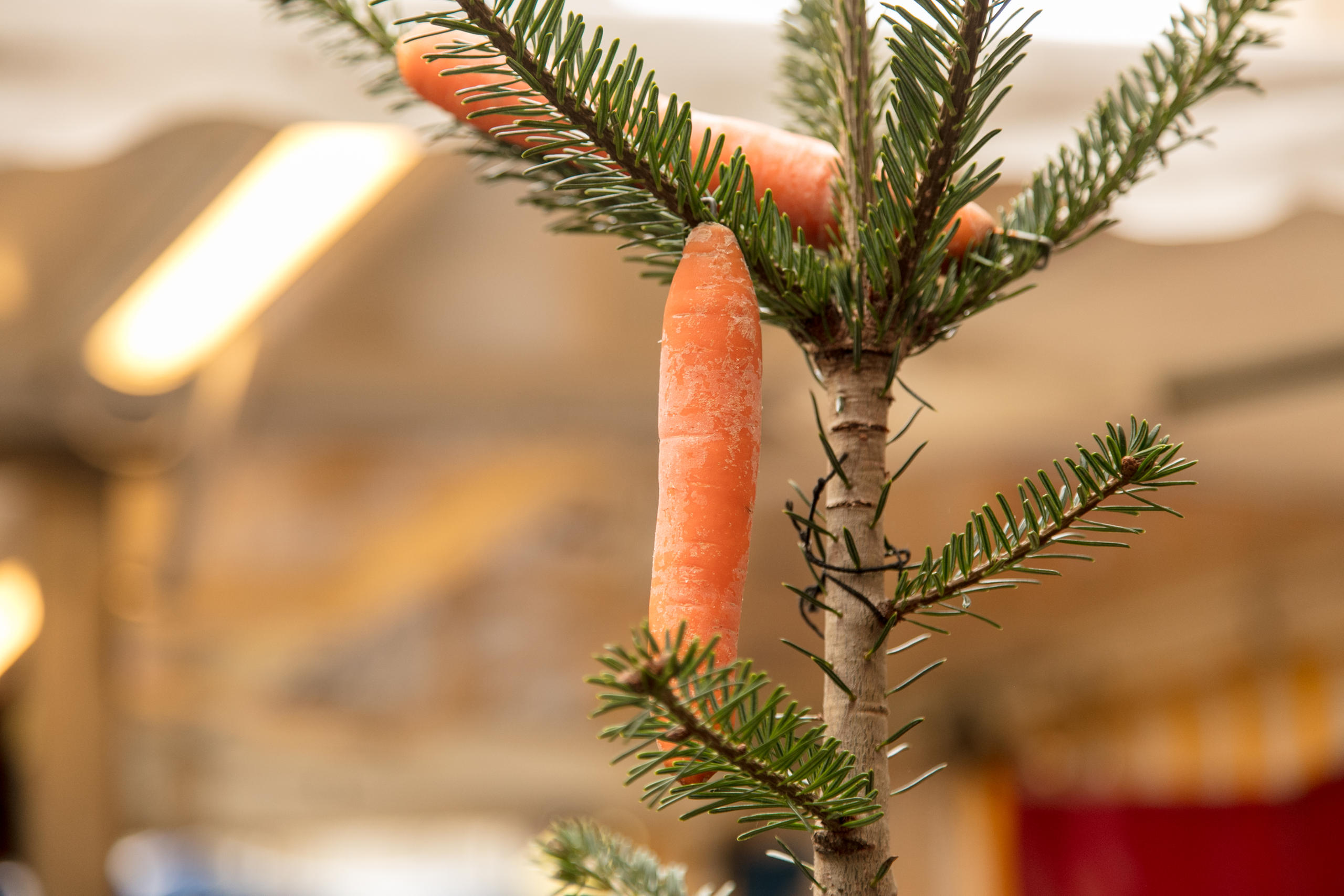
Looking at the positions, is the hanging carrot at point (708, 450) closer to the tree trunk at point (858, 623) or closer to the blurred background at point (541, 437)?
the tree trunk at point (858, 623)

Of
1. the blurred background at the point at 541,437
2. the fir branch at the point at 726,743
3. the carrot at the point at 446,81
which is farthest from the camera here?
the blurred background at the point at 541,437

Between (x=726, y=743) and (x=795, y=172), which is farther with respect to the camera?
(x=795, y=172)

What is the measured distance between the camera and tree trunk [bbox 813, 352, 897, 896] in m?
0.31

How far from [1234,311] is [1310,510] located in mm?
814

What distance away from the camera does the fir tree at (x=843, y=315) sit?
0.93 feet

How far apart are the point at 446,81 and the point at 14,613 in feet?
9.21

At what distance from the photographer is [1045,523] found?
31 cm

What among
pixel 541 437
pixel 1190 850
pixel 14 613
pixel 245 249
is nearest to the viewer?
pixel 245 249

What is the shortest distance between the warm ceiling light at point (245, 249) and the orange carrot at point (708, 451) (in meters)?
0.91

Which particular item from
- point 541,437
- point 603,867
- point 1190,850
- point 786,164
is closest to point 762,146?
point 786,164

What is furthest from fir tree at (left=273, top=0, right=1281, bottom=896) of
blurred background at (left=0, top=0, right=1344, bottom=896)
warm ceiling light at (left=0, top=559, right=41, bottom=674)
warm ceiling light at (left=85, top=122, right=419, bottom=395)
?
warm ceiling light at (left=0, top=559, right=41, bottom=674)

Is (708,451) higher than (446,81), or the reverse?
(446,81)

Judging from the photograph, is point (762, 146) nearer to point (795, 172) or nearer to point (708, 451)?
point (795, 172)

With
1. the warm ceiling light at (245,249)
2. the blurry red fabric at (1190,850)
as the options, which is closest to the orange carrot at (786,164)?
the warm ceiling light at (245,249)
